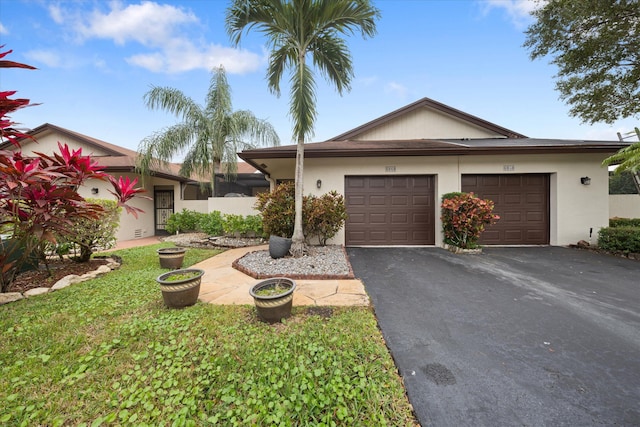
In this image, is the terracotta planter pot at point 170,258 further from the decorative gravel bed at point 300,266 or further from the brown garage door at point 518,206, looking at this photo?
the brown garage door at point 518,206

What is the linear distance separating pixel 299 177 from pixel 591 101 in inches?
505

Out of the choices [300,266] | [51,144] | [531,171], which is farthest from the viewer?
[51,144]

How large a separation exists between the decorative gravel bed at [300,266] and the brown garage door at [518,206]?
5.18 m

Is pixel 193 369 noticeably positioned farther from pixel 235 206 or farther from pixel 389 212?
pixel 235 206

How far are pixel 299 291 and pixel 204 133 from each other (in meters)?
9.08

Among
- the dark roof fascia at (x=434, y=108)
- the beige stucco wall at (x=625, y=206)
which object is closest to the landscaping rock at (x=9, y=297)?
the dark roof fascia at (x=434, y=108)

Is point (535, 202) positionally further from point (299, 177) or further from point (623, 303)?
point (299, 177)

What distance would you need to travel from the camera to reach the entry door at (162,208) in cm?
1134

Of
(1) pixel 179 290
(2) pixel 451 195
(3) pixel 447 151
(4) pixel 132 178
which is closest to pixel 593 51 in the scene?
(3) pixel 447 151

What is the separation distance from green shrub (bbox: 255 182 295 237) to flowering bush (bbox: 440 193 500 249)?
13.8 feet

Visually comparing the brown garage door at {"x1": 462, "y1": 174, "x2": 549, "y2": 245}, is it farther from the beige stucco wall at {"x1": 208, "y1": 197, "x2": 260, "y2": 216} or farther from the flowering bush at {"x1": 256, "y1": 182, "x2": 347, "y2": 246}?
the beige stucco wall at {"x1": 208, "y1": 197, "x2": 260, "y2": 216}

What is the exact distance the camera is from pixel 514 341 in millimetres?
2314

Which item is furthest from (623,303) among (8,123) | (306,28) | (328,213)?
(8,123)

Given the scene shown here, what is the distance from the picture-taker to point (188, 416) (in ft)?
5.01
